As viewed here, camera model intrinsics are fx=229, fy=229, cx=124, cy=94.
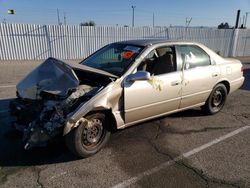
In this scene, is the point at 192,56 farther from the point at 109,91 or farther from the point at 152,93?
the point at 109,91

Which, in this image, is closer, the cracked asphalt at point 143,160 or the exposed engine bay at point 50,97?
the cracked asphalt at point 143,160

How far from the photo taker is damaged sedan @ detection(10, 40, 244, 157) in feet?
10.4

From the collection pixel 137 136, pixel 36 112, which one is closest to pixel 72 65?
pixel 36 112

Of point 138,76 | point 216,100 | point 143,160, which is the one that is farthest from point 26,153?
point 216,100

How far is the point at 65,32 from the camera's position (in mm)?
15195

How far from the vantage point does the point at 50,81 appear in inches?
142

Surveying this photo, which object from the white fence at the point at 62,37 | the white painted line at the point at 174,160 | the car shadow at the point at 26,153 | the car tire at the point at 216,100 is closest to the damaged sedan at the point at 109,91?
the car tire at the point at 216,100

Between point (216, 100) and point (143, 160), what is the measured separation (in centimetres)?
274

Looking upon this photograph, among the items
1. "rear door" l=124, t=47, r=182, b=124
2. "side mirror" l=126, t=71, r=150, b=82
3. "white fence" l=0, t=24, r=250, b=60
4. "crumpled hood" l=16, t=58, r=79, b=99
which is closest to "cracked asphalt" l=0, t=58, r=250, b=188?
"rear door" l=124, t=47, r=182, b=124

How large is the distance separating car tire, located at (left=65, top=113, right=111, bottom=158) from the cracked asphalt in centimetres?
13

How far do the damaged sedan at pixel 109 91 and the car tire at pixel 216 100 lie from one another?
18cm

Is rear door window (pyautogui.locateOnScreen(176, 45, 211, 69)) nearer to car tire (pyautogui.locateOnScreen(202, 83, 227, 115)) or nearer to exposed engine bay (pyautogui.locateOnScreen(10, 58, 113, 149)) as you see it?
car tire (pyautogui.locateOnScreen(202, 83, 227, 115))

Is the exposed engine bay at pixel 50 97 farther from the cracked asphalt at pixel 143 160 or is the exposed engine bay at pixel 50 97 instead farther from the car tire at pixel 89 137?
the cracked asphalt at pixel 143 160

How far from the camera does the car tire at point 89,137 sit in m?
3.19
